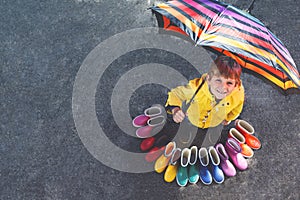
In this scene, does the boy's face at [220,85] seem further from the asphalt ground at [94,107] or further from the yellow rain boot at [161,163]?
the asphalt ground at [94,107]

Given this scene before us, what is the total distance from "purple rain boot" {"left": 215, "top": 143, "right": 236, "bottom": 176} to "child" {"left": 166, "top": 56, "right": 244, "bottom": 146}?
0.70 ft

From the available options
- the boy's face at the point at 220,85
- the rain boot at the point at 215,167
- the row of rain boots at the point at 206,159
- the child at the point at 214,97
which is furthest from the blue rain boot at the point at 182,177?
the boy's face at the point at 220,85

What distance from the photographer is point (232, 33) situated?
2.40m

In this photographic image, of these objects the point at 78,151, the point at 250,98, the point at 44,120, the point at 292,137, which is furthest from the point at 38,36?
the point at 292,137

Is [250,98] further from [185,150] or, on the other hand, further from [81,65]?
[81,65]

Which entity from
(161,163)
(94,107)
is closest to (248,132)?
(161,163)

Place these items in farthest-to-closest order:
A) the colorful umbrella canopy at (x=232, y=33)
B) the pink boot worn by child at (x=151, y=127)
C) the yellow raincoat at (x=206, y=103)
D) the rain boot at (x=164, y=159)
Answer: the pink boot worn by child at (x=151, y=127), the rain boot at (x=164, y=159), the yellow raincoat at (x=206, y=103), the colorful umbrella canopy at (x=232, y=33)

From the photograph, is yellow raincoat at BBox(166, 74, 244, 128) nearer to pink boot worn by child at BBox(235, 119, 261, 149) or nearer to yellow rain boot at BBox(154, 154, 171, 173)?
pink boot worn by child at BBox(235, 119, 261, 149)

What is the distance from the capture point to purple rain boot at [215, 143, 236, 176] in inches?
125

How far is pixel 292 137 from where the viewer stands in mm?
3475

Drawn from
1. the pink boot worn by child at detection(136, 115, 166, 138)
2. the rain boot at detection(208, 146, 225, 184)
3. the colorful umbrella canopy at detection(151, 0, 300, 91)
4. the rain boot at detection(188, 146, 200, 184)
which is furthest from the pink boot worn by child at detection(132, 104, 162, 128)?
the colorful umbrella canopy at detection(151, 0, 300, 91)

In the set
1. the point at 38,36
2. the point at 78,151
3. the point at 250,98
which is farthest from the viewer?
the point at 38,36

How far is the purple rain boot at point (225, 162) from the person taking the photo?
318cm

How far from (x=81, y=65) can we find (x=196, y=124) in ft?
4.36
